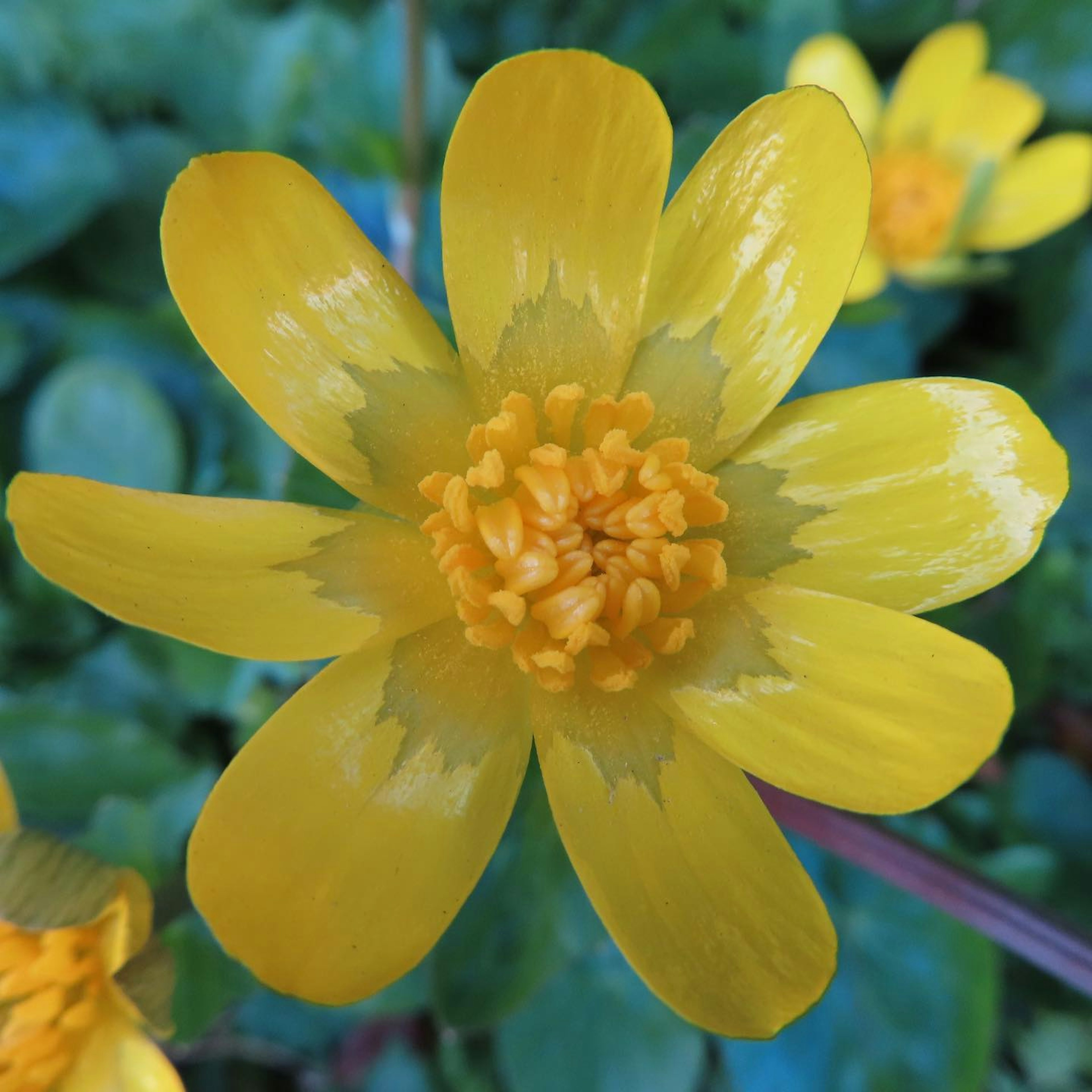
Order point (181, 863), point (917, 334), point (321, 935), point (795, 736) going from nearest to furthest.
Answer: point (321, 935), point (795, 736), point (181, 863), point (917, 334)

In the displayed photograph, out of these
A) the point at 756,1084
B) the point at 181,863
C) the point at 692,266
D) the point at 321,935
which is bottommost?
the point at 756,1084

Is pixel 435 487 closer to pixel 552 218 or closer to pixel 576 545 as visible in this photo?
pixel 576 545

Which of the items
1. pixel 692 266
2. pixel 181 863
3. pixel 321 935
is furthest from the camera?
pixel 181 863

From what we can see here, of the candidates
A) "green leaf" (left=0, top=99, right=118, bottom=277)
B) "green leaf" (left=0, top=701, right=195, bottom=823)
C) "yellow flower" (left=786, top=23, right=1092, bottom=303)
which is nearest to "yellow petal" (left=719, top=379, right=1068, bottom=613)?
"green leaf" (left=0, top=701, right=195, bottom=823)

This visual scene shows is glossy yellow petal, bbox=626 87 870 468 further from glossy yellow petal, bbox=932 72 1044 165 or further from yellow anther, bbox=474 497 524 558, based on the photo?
glossy yellow petal, bbox=932 72 1044 165

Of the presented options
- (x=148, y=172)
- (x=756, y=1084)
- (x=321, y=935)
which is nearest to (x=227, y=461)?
(x=148, y=172)

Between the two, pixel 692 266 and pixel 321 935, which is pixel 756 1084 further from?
pixel 692 266
